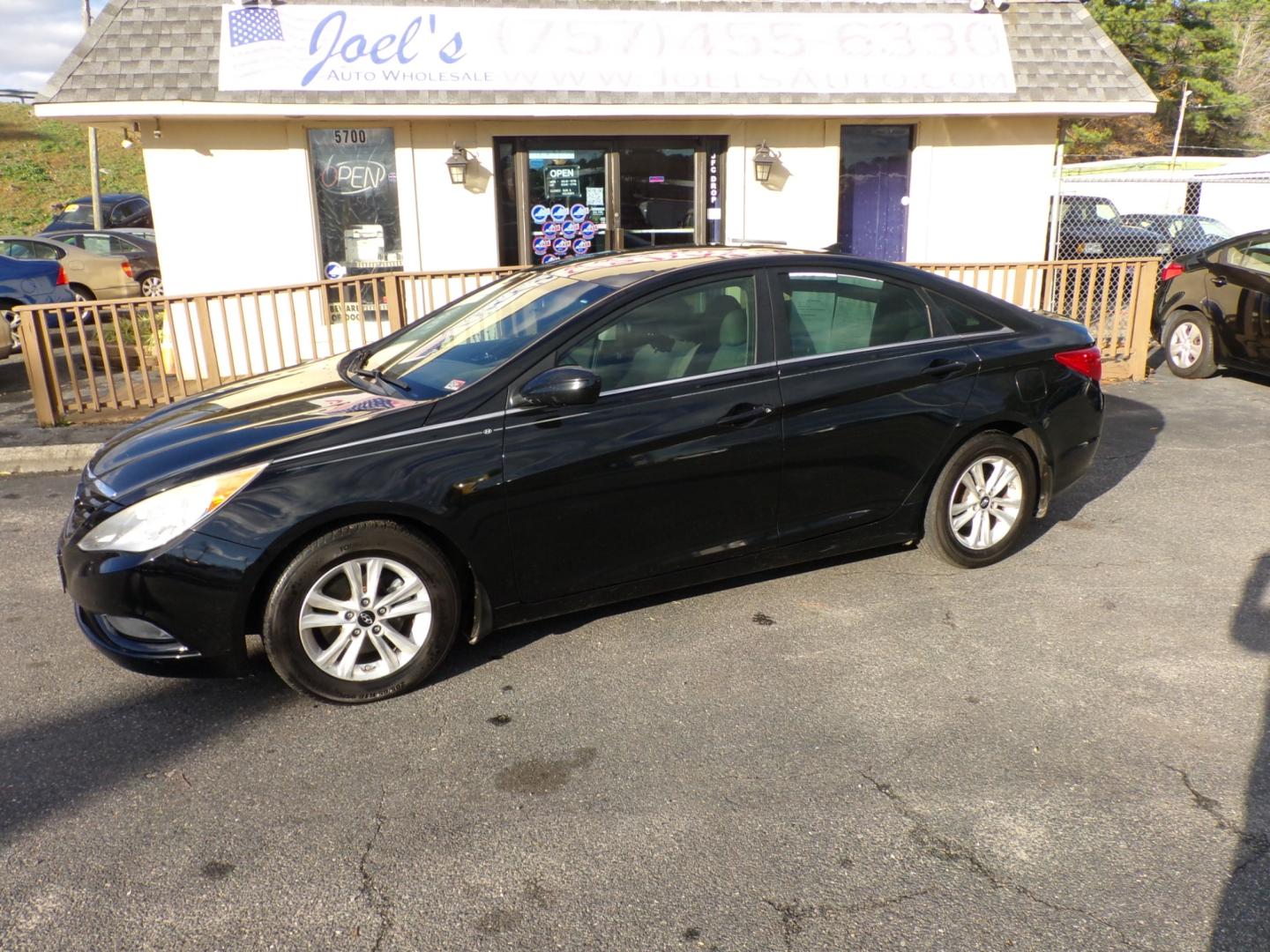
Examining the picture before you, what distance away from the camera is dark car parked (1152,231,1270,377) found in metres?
9.30

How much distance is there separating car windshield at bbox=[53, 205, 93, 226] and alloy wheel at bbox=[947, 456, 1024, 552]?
27.6m

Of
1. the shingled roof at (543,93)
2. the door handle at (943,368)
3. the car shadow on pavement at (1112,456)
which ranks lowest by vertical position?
the car shadow on pavement at (1112,456)

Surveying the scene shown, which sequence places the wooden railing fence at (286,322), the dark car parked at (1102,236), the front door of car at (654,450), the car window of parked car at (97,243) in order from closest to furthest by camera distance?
1. the front door of car at (654,450)
2. the wooden railing fence at (286,322)
3. the dark car parked at (1102,236)
4. the car window of parked car at (97,243)

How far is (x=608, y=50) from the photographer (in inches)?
403

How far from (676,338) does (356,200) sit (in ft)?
23.5

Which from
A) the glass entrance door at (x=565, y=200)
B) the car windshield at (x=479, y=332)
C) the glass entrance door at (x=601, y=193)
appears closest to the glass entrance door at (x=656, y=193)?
the glass entrance door at (x=601, y=193)

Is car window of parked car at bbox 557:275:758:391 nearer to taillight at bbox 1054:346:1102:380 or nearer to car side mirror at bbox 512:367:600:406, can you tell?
car side mirror at bbox 512:367:600:406

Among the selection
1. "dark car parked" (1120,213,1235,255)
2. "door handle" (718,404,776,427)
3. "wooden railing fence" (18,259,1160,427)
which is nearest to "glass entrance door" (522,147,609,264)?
"wooden railing fence" (18,259,1160,427)

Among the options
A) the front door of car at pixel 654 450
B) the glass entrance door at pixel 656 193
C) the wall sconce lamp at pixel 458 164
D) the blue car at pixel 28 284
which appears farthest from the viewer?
the blue car at pixel 28 284

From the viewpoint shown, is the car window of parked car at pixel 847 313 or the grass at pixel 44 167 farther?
the grass at pixel 44 167

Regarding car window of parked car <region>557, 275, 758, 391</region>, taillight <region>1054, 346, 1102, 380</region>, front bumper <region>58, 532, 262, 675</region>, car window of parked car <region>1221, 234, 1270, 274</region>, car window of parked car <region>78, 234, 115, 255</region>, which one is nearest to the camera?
front bumper <region>58, 532, 262, 675</region>

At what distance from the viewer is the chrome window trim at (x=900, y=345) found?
15.5ft

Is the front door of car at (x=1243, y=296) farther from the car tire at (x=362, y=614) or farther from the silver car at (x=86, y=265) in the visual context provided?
the silver car at (x=86, y=265)

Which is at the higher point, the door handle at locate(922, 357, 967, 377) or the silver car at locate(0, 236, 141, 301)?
the door handle at locate(922, 357, 967, 377)
